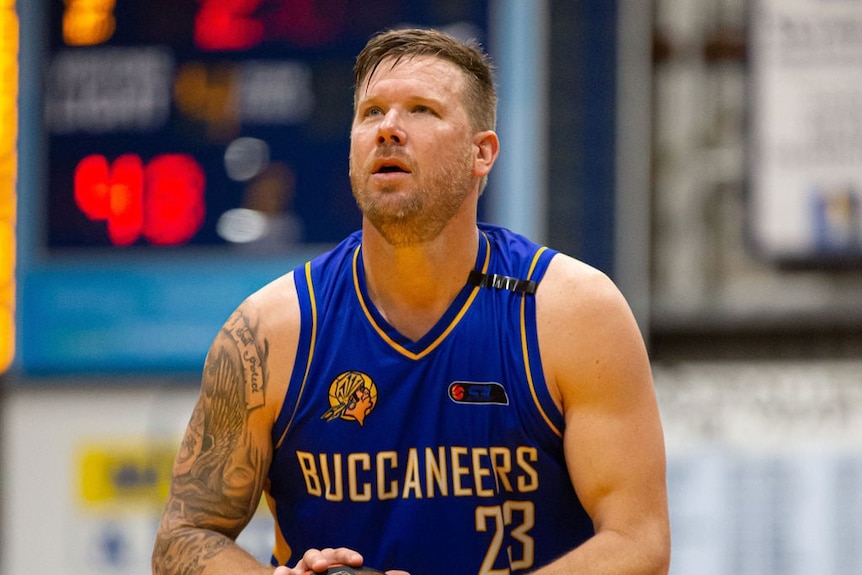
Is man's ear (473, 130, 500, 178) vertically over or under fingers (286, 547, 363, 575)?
over

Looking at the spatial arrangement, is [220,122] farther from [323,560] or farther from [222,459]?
[323,560]

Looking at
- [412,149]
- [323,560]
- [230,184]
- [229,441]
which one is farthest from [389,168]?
[230,184]

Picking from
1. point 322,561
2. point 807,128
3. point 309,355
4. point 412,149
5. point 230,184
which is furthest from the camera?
point 807,128

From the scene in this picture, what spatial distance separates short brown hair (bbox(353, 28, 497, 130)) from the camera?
117 inches

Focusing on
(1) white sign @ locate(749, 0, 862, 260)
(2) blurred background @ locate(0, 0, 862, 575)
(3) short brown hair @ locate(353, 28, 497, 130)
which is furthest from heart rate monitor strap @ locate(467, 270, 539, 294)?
(1) white sign @ locate(749, 0, 862, 260)

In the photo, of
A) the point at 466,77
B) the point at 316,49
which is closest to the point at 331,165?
the point at 316,49

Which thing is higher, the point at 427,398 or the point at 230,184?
the point at 230,184

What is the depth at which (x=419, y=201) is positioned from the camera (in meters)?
2.87

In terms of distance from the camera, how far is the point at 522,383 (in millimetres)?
2885

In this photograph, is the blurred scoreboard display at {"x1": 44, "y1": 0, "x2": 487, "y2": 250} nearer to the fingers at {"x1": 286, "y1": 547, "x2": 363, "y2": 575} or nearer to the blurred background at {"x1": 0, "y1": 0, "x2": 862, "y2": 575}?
the blurred background at {"x1": 0, "y1": 0, "x2": 862, "y2": 575}

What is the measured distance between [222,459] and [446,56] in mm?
986

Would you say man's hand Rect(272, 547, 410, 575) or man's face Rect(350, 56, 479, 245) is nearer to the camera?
man's hand Rect(272, 547, 410, 575)

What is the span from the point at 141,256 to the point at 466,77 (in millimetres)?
3551

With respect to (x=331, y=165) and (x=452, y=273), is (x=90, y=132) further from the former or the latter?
(x=452, y=273)
